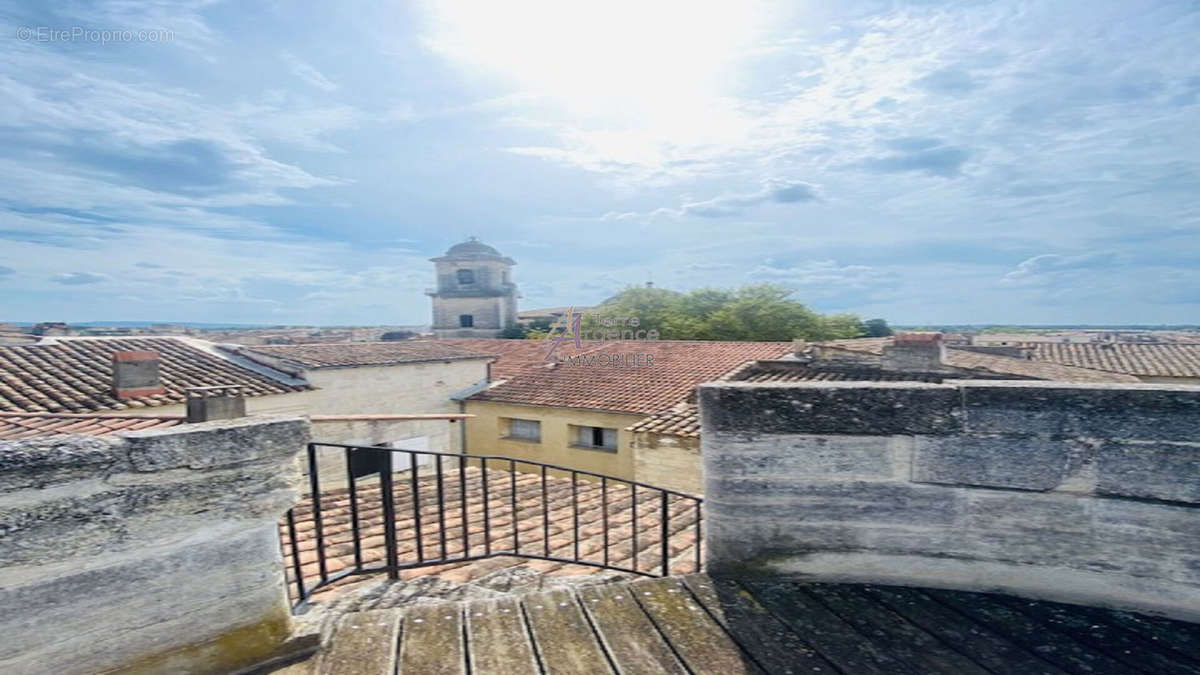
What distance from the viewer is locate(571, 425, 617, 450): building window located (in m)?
14.3

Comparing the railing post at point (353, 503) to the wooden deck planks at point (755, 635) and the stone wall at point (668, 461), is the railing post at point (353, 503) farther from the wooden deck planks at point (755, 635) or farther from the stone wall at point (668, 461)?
the stone wall at point (668, 461)

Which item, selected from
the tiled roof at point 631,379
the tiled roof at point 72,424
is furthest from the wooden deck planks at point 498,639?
the tiled roof at point 631,379

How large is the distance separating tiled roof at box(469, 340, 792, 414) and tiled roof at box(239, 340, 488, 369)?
1.90 meters

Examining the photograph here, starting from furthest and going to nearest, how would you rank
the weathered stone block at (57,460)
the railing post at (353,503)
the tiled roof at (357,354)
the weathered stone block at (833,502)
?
1. the tiled roof at (357,354)
2. the railing post at (353,503)
3. the weathered stone block at (833,502)
4. the weathered stone block at (57,460)

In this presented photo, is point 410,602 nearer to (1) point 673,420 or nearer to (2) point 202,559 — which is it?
(2) point 202,559

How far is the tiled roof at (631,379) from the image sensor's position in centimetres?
1445

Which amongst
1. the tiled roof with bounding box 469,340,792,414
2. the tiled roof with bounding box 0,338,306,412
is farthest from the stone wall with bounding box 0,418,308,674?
the tiled roof with bounding box 469,340,792,414

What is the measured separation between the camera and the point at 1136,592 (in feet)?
7.14

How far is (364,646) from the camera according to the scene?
204cm

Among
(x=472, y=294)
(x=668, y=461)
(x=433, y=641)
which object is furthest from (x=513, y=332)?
(x=433, y=641)

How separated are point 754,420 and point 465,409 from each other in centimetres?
1531

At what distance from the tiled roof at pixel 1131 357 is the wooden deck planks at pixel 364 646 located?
2548 cm

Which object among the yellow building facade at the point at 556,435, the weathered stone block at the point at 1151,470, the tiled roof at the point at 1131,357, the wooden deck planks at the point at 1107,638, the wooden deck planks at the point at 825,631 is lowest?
the yellow building facade at the point at 556,435

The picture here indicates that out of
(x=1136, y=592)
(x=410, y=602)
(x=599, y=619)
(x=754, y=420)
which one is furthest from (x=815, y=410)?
(x=410, y=602)
